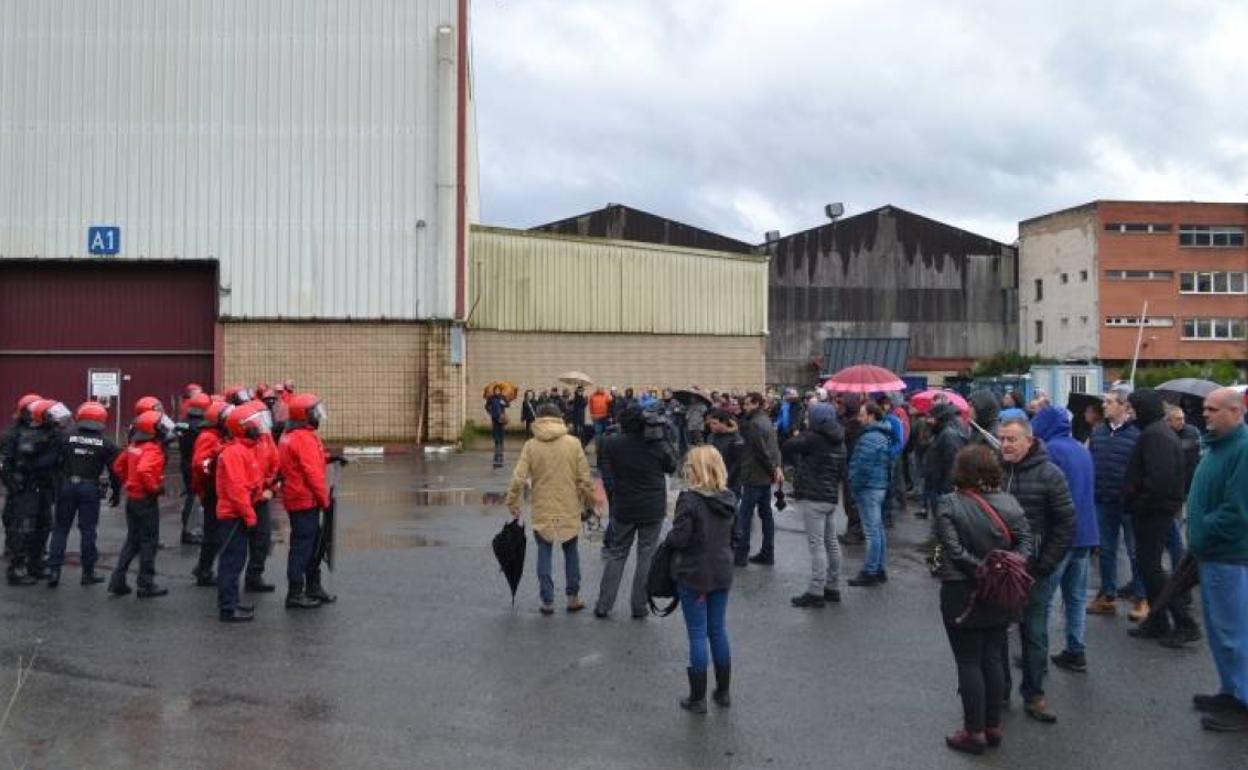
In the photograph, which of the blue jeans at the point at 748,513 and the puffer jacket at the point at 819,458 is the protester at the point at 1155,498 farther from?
the blue jeans at the point at 748,513

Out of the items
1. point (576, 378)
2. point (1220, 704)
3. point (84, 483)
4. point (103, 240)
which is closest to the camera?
point (1220, 704)

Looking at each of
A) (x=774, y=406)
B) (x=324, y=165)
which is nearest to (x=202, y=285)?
(x=324, y=165)

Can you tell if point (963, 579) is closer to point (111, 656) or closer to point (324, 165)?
point (111, 656)

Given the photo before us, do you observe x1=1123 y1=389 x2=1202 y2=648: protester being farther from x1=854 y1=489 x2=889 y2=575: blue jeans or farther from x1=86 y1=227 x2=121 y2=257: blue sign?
x1=86 y1=227 x2=121 y2=257: blue sign

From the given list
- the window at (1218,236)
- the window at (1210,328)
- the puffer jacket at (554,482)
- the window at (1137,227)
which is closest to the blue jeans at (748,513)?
the puffer jacket at (554,482)

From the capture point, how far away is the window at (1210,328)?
54219mm

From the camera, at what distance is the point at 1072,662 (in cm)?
712

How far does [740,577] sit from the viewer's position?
10055 millimetres

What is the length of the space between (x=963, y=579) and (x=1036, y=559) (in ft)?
2.51

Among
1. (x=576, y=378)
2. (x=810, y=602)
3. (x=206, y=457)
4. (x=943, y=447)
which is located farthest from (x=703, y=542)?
(x=576, y=378)

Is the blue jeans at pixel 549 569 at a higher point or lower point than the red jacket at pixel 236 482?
lower

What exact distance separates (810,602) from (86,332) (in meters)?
20.6

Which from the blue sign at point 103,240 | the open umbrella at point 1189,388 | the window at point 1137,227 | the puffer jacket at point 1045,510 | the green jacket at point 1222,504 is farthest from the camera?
the window at point 1137,227

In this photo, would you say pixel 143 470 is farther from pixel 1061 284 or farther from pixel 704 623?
pixel 1061 284
